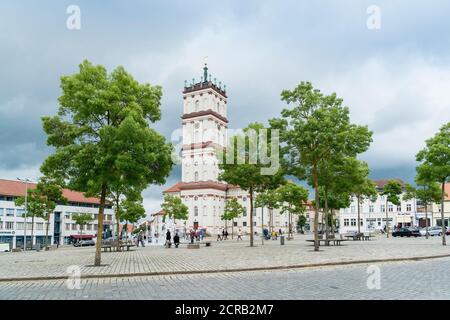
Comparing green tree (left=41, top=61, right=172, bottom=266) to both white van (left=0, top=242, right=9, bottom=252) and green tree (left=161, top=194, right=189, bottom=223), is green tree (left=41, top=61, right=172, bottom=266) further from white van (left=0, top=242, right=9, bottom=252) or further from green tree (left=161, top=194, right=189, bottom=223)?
green tree (left=161, top=194, right=189, bottom=223)

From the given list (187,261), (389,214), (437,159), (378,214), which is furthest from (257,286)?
(378,214)

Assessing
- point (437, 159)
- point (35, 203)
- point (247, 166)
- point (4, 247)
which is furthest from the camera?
point (4, 247)

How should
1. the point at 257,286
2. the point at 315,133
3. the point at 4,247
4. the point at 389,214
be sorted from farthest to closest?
the point at 389,214
the point at 4,247
the point at 315,133
the point at 257,286

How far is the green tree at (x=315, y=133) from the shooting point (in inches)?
1054

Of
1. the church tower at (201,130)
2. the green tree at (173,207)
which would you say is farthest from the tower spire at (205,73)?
the green tree at (173,207)

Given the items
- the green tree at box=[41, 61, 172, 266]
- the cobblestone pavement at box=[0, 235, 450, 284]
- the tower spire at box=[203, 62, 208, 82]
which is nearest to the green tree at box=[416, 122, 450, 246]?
the cobblestone pavement at box=[0, 235, 450, 284]

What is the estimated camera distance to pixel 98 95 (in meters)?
18.5

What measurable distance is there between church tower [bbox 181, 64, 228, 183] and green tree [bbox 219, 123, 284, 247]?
69916 mm

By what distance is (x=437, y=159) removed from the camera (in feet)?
107

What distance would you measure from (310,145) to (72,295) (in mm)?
19594

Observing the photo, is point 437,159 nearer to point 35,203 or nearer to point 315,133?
point 315,133

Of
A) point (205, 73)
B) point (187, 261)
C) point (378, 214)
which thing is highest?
point (205, 73)

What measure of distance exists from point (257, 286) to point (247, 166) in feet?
79.0

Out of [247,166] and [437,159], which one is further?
[247,166]
